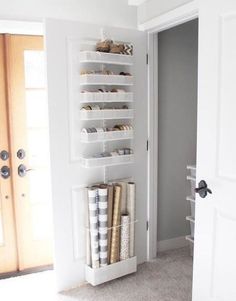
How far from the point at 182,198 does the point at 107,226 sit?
1.04 m

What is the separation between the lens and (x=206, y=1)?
6.09 feet

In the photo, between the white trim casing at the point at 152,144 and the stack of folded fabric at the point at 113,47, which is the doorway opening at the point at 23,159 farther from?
the white trim casing at the point at 152,144

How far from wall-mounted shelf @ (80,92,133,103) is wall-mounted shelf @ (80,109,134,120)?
8 cm

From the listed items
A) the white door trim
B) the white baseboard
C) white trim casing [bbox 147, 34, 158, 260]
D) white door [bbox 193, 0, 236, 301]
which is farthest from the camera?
the white baseboard

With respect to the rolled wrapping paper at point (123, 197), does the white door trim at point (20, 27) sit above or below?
above

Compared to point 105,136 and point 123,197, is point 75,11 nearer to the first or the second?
point 105,136

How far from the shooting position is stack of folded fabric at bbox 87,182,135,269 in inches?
95.0

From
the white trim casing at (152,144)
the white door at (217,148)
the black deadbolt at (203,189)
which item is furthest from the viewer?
the white trim casing at (152,144)

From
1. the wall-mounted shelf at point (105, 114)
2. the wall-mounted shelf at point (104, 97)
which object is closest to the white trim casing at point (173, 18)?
the wall-mounted shelf at point (104, 97)

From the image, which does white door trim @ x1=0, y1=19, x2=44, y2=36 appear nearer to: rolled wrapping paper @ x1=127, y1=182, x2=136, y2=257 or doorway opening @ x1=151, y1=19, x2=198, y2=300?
doorway opening @ x1=151, y1=19, x2=198, y2=300

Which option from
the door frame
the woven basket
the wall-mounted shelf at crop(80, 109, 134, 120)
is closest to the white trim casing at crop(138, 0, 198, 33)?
the door frame

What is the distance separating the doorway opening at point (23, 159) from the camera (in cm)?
262

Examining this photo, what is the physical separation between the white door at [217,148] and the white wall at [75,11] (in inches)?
39.1

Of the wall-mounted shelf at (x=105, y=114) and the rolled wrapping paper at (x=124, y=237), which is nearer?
the wall-mounted shelf at (x=105, y=114)
